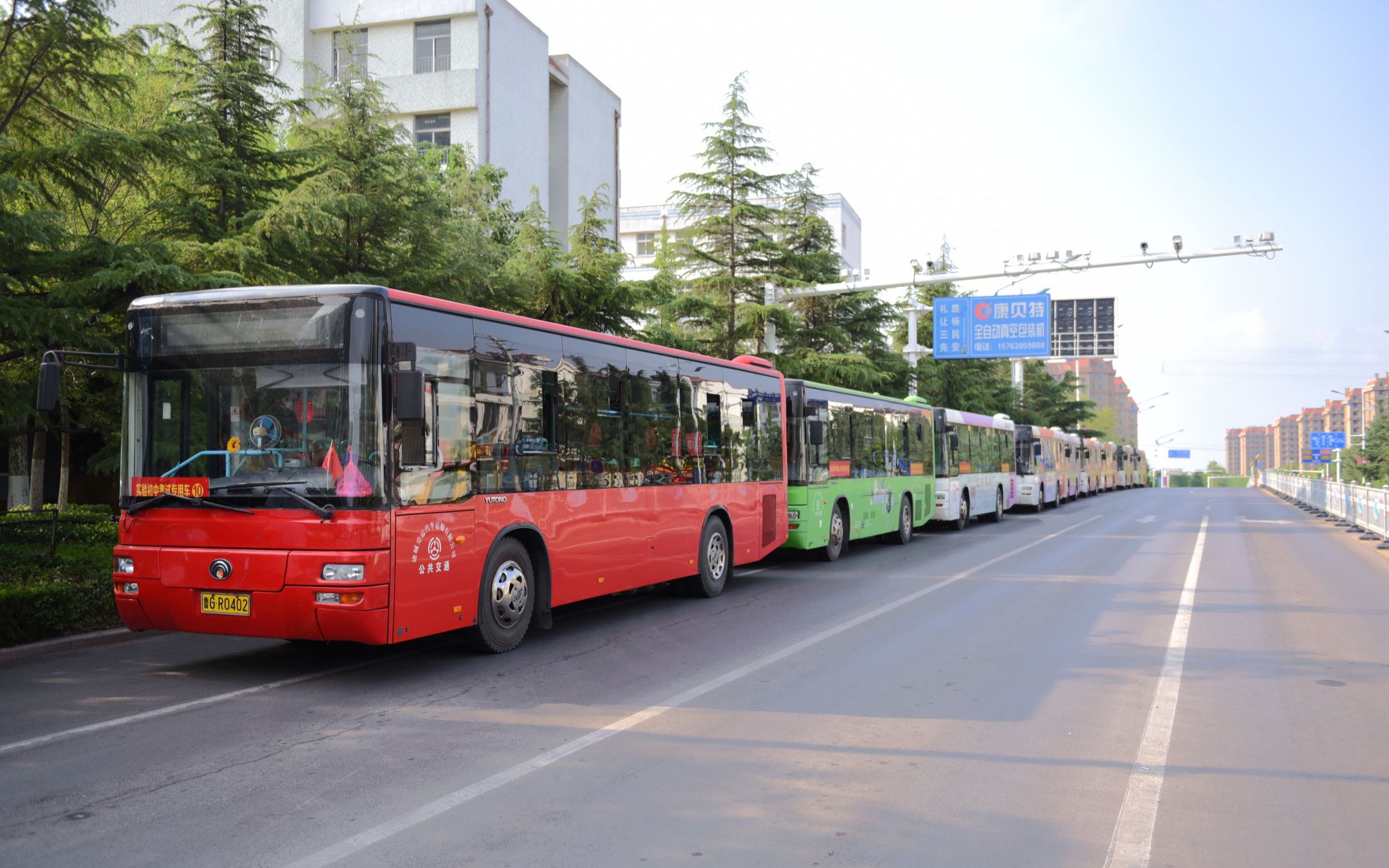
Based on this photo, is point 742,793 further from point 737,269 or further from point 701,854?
point 737,269

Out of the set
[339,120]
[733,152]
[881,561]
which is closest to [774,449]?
[881,561]

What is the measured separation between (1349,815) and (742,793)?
301 centimetres

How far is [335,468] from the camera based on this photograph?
796 cm

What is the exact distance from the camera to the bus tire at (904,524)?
74.9ft

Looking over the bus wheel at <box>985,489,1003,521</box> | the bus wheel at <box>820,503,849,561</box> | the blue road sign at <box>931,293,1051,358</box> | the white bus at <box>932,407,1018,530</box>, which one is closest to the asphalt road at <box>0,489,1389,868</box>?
the bus wheel at <box>820,503,849,561</box>

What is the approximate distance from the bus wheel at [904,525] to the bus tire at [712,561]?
29.6 ft

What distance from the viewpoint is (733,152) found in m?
28.9

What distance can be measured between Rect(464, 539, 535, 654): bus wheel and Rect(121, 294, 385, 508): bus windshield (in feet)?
5.34

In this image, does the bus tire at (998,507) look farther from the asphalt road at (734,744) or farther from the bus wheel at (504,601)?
the bus wheel at (504,601)

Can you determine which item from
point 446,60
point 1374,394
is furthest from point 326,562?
point 1374,394

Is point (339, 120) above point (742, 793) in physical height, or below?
above

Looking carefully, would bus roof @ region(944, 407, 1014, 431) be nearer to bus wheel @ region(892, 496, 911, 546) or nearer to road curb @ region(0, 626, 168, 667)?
bus wheel @ region(892, 496, 911, 546)

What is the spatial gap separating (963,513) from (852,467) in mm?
9358

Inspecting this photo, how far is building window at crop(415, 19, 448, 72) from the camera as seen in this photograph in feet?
133
